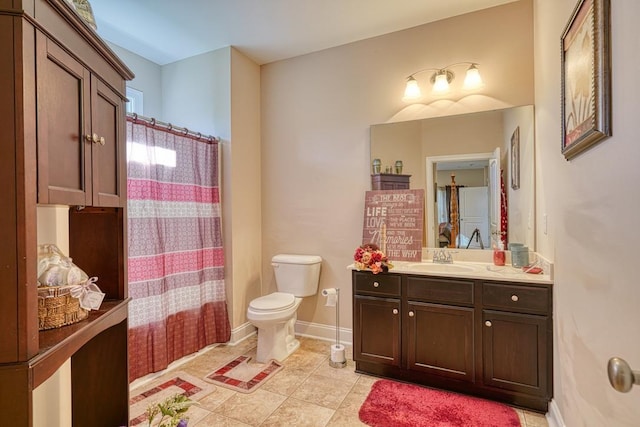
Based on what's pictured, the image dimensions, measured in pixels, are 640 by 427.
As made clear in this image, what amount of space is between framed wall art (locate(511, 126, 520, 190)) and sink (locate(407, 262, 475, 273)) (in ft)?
2.39

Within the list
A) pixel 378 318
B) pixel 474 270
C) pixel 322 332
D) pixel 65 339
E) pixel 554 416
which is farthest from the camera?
pixel 322 332

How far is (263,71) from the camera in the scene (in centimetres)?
344

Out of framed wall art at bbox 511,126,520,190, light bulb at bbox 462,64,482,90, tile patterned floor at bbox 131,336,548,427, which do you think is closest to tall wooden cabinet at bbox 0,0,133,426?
tile patterned floor at bbox 131,336,548,427

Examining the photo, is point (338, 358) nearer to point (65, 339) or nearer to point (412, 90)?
point (65, 339)

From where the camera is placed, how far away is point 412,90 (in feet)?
8.90

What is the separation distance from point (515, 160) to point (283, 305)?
2134 millimetres

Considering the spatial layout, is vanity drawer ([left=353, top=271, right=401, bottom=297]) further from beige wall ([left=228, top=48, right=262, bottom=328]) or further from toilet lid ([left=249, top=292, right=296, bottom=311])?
beige wall ([left=228, top=48, right=262, bottom=328])

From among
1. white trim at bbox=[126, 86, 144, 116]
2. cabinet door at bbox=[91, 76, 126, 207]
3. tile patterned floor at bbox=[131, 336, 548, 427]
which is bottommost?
tile patterned floor at bbox=[131, 336, 548, 427]

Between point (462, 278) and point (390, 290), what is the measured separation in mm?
496

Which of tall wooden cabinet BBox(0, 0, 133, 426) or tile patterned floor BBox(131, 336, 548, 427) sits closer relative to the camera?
tall wooden cabinet BBox(0, 0, 133, 426)

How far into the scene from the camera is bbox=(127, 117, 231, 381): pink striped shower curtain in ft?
7.75

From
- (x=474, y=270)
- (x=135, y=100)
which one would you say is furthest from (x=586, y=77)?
(x=135, y=100)

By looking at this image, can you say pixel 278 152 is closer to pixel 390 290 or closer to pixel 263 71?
pixel 263 71

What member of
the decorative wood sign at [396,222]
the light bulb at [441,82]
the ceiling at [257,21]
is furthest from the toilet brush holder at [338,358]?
the ceiling at [257,21]
